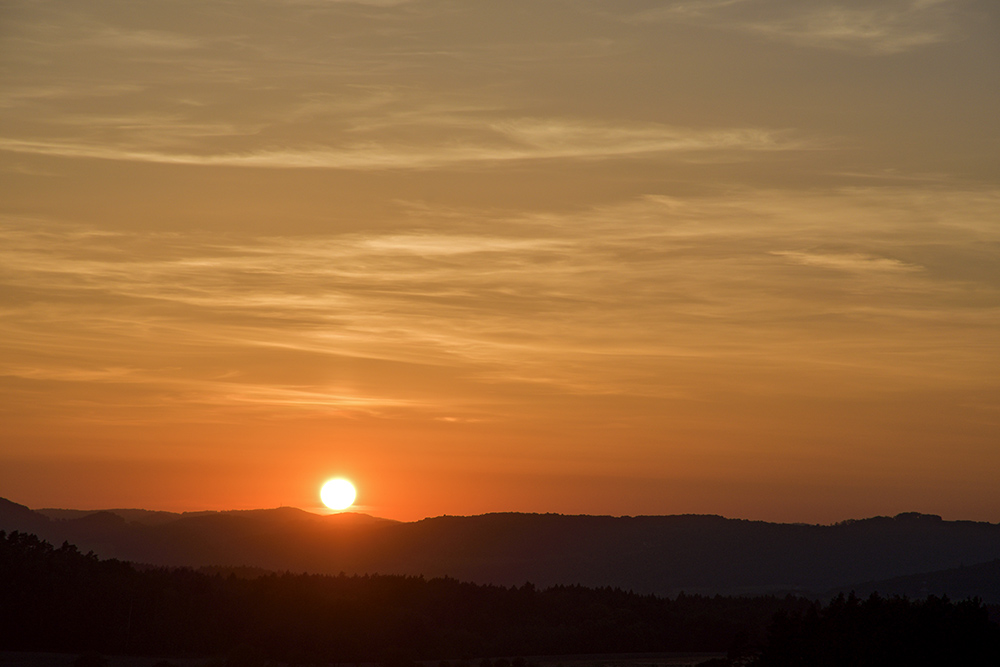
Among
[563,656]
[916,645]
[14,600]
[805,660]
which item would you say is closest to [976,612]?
[916,645]

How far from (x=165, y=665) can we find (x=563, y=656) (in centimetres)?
3214

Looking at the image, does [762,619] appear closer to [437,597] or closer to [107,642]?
[437,597]

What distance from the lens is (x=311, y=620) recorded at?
9506cm

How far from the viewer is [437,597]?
111438 mm

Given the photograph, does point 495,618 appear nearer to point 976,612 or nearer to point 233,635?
point 233,635

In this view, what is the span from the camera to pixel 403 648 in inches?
3644

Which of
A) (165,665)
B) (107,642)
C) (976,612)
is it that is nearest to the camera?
(976,612)

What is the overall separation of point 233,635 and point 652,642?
115 ft

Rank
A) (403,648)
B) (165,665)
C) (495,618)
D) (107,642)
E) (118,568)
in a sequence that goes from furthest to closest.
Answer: (495,618) → (118,568) → (403,648) → (107,642) → (165,665)

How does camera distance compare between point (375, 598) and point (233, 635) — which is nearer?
point (233, 635)

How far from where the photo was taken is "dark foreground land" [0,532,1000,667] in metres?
85.9

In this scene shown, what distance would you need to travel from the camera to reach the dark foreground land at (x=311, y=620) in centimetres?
8594

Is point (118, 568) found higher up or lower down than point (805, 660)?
higher up

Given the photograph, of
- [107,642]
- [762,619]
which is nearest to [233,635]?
[107,642]
